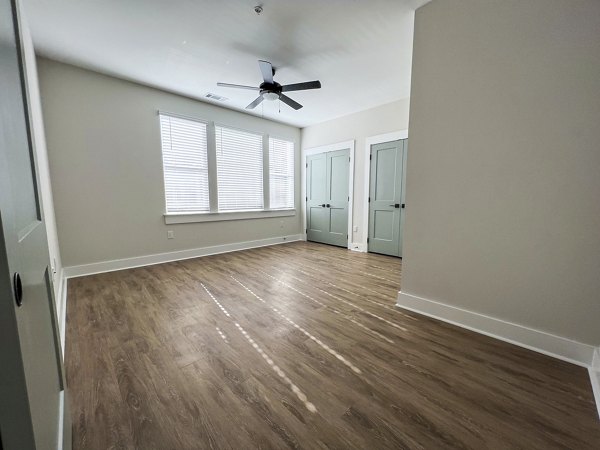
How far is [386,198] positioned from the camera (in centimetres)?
449

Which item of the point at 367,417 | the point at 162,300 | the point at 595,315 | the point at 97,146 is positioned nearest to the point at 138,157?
the point at 97,146

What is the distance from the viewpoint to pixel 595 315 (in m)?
1.56

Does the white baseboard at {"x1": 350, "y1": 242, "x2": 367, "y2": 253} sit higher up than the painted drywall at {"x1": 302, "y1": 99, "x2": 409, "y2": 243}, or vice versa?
the painted drywall at {"x1": 302, "y1": 99, "x2": 409, "y2": 243}

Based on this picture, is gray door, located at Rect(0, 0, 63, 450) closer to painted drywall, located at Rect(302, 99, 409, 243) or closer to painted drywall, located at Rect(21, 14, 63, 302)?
painted drywall, located at Rect(21, 14, 63, 302)

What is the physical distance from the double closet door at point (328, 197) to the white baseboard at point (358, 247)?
197 millimetres

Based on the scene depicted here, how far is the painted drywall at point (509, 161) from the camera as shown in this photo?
1.55 m

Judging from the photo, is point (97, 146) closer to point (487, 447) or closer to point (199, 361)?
point (199, 361)

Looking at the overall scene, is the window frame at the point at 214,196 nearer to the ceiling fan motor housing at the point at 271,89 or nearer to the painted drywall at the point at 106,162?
the painted drywall at the point at 106,162

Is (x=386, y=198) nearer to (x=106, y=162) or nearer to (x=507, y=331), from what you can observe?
(x=507, y=331)

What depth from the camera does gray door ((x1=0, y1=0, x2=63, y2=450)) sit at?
441mm

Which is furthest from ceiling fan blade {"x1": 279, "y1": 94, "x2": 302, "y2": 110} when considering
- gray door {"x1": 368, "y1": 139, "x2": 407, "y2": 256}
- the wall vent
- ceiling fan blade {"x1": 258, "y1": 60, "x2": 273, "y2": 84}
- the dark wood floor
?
the dark wood floor

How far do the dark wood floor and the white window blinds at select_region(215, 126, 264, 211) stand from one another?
253cm

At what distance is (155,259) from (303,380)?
131 inches

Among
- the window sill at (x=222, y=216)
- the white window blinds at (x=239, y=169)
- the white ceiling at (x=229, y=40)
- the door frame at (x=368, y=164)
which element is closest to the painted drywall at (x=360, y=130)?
the door frame at (x=368, y=164)
